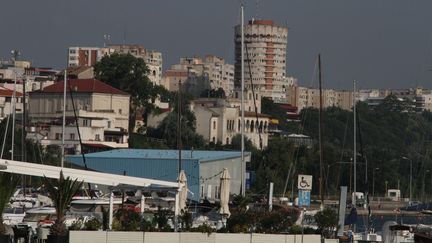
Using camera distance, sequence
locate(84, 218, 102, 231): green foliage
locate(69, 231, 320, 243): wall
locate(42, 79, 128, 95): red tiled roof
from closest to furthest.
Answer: locate(69, 231, 320, 243): wall, locate(84, 218, 102, 231): green foliage, locate(42, 79, 128, 95): red tiled roof

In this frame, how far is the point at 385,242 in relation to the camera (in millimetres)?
42156

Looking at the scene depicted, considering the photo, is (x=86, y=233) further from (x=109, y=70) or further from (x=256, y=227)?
(x=109, y=70)

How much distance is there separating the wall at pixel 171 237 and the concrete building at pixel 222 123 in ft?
370

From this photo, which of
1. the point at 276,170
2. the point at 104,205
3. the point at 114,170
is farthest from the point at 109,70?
the point at 104,205

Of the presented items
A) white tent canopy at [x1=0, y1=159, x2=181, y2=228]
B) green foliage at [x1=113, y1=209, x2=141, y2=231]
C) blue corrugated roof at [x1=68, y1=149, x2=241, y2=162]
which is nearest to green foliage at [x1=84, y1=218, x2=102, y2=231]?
green foliage at [x1=113, y1=209, x2=141, y2=231]

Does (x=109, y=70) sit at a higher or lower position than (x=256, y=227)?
higher

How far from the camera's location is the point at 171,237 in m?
31.2

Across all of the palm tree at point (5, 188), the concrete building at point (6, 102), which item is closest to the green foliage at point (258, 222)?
the palm tree at point (5, 188)

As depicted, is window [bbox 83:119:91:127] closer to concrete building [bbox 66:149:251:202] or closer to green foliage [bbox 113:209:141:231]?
concrete building [bbox 66:149:251:202]

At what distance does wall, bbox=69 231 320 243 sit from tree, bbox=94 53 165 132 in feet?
382

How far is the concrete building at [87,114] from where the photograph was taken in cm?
11656

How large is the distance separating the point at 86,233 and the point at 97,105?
349ft

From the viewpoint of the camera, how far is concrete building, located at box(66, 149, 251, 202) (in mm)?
83562

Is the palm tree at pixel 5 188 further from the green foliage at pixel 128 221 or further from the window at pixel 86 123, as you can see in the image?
the window at pixel 86 123
